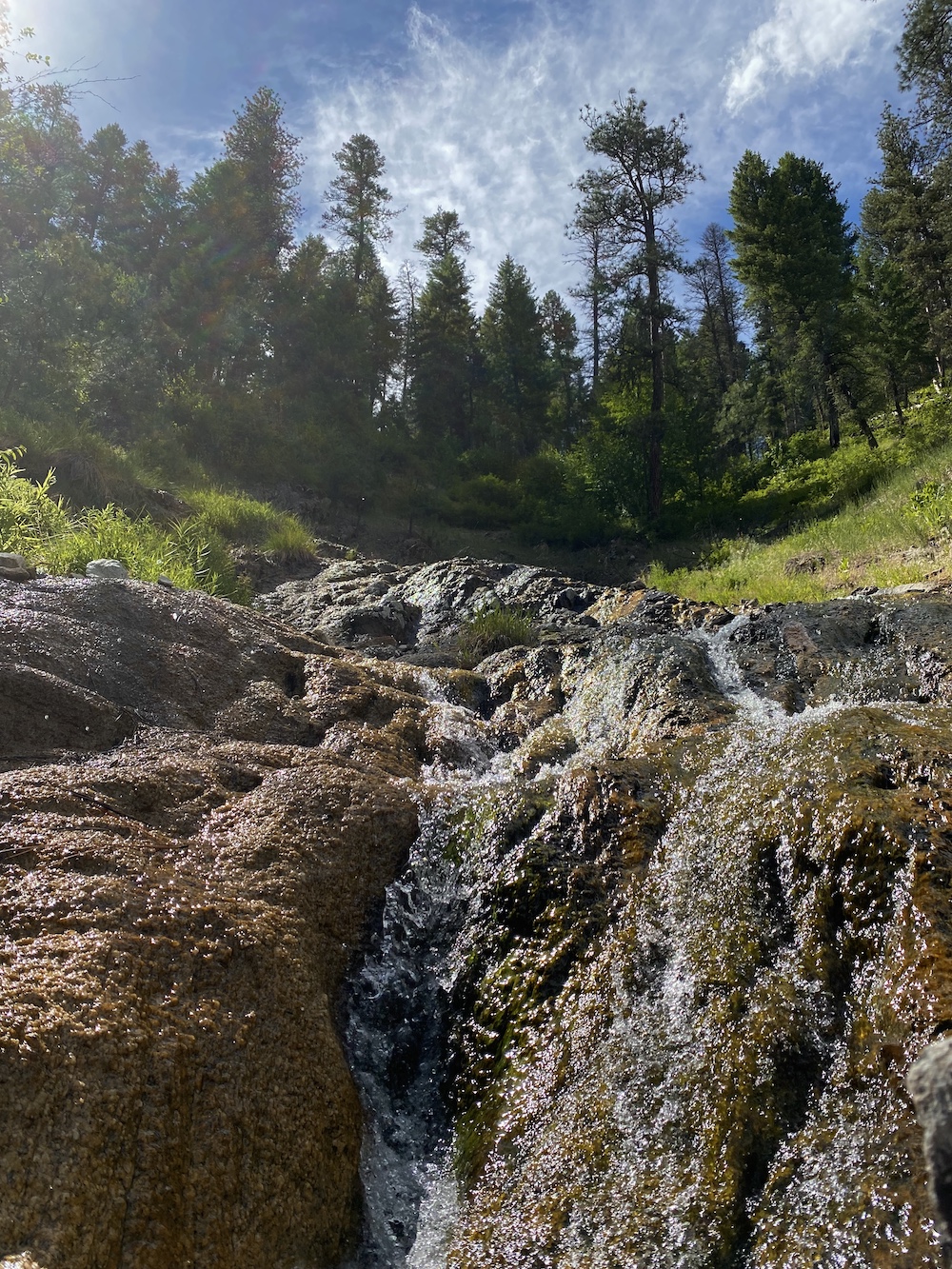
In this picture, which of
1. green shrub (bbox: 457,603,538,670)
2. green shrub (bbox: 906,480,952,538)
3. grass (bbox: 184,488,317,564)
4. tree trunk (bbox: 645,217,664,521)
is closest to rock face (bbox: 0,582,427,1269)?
green shrub (bbox: 457,603,538,670)

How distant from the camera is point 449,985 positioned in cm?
378

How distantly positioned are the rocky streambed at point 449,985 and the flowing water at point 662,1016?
1 cm

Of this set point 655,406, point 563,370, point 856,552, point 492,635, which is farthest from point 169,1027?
point 563,370

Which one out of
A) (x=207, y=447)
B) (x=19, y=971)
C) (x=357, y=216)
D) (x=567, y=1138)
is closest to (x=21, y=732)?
(x=19, y=971)

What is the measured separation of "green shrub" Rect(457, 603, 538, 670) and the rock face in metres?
4.09

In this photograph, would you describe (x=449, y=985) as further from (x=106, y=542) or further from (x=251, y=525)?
(x=251, y=525)

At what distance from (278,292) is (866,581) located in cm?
2470

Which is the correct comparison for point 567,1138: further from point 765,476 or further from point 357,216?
point 357,216

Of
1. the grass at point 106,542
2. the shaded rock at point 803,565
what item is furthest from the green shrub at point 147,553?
the shaded rock at point 803,565

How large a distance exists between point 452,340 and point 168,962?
35257mm

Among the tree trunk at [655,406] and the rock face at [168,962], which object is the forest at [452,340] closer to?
the tree trunk at [655,406]

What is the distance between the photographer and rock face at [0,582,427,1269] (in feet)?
7.50

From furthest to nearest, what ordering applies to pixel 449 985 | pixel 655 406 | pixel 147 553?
1. pixel 655 406
2. pixel 147 553
3. pixel 449 985

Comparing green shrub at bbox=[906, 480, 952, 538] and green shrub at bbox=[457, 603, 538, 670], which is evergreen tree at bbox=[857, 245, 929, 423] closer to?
green shrub at bbox=[906, 480, 952, 538]
